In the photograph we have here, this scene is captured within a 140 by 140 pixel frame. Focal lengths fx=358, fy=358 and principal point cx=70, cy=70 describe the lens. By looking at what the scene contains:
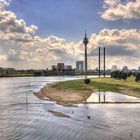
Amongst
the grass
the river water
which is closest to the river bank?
the grass

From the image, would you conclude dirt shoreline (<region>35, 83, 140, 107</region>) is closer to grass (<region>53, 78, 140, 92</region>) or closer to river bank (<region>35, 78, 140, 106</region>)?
river bank (<region>35, 78, 140, 106</region>)

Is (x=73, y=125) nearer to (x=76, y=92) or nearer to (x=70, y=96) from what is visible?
(x=70, y=96)

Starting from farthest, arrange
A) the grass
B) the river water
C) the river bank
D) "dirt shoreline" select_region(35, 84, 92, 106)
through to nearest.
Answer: the grass
the river bank
"dirt shoreline" select_region(35, 84, 92, 106)
the river water

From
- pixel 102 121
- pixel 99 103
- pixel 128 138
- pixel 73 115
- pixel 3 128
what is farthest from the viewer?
pixel 99 103

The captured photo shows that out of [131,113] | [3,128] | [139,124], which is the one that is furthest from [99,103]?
[3,128]

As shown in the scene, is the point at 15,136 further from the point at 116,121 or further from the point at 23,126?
the point at 116,121

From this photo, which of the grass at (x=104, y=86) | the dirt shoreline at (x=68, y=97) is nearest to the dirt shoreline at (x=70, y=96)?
the dirt shoreline at (x=68, y=97)

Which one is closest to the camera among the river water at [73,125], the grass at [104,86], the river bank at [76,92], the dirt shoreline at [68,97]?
the river water at [73,125]

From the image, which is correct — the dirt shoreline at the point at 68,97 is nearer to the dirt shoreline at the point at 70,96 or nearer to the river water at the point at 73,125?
the dirt shoreline at the point at 70,96

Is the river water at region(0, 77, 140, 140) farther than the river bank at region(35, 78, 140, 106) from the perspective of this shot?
No

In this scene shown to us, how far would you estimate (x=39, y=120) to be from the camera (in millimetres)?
41531

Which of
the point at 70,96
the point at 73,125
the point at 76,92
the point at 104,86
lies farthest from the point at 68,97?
the point at 73,125

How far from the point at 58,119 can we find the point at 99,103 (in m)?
17.9

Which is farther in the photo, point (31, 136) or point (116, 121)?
point (116, 121)
